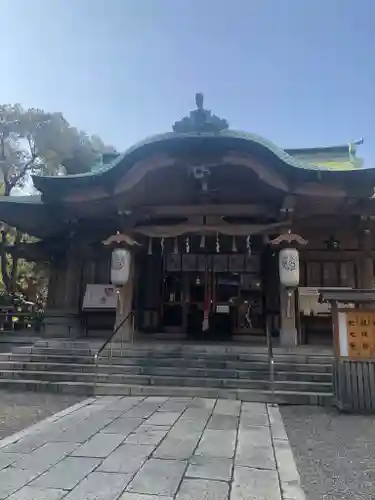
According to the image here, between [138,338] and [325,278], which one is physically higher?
[325,278]

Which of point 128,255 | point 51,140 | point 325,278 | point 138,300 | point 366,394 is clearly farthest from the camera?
point 51,140

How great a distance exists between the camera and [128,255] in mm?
9852

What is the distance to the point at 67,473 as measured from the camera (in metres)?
3.44

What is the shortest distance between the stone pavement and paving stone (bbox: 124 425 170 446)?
0.01 metres

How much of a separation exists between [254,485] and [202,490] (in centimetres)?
44

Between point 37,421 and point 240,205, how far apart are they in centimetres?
691

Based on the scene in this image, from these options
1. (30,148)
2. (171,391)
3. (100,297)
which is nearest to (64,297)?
(100,297)

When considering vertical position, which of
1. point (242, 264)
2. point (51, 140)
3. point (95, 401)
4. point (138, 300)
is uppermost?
point (51, 140)

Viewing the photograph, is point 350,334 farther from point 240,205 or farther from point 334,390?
point 240,205

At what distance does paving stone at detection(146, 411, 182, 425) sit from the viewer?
527cm

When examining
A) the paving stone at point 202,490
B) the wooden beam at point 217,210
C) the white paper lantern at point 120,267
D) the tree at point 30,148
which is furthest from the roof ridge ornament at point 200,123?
the tree at point 30,148

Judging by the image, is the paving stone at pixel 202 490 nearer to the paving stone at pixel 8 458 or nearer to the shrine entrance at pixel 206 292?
the paving stone at pixel 8 458

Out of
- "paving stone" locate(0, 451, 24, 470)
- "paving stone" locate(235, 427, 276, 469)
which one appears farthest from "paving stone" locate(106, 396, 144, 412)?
"paving stone" locate(0, 451, 24, 470)

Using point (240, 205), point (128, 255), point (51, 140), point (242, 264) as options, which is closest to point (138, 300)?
point (128, 255)
